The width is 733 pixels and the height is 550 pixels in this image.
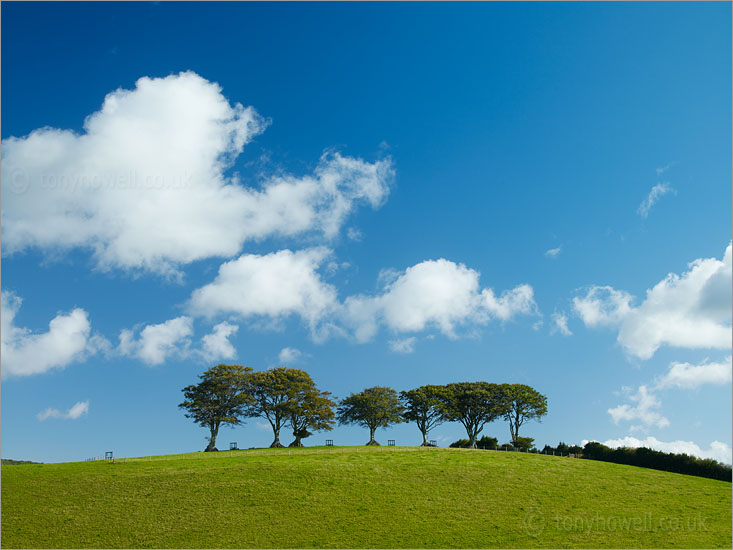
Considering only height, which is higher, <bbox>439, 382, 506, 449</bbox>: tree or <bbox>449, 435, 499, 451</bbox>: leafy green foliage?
<bbox>439, 382, 506, 449</bbox>: tree

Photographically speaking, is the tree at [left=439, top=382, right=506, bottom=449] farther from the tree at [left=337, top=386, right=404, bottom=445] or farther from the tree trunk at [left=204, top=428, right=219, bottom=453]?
the tree trunk at [left=204, top=428, right=219, bottom=453]

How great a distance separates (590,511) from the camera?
52.2 meters

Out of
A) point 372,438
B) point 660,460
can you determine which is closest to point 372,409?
point 372,438

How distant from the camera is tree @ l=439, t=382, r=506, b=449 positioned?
341 feet

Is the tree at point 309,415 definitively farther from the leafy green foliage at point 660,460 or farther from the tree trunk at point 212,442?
the leafy green foliage at point 660,460

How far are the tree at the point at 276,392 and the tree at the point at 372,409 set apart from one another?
30.5ft

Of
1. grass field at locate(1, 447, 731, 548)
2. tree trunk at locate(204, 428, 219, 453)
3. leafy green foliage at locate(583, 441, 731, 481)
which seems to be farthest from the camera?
tree trunk at locate(204, 428, 219, 453)

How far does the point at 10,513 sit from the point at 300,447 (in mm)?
52461

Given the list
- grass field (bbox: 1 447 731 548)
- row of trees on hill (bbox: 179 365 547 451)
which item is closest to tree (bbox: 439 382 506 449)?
row of trees on hill (bbox: 179 365 547 451)

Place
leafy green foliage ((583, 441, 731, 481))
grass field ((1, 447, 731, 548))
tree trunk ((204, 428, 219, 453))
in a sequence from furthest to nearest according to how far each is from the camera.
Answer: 1. tree trunk ((204, 428, 219, 453))
2. leafy green foliage ((583, 441, 731, 481))
3. grass field ((1, 447, 731, 548))

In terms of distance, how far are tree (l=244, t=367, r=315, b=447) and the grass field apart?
30074 millimetres

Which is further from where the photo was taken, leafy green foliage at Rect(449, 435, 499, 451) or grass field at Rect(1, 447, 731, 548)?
leafy green foliage at Rect(449, 435, 499, 451)

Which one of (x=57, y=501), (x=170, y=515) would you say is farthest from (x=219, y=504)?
(x=57, y=501)

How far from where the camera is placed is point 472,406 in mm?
104500
